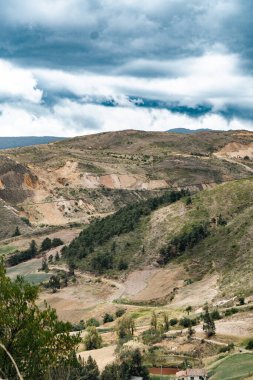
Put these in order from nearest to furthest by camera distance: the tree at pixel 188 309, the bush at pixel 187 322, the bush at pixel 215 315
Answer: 1. the bush at pixel 187 322
2. the bush at pixel 215 315
3. the tree at pixel 188 309

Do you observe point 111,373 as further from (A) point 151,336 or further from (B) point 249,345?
(A) point 151,336

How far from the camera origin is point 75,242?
445ft

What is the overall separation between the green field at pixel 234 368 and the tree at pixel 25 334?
2702 cm

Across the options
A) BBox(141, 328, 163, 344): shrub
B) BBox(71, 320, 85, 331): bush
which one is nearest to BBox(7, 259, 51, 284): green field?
BBox(71, 320, 85, 331): bush

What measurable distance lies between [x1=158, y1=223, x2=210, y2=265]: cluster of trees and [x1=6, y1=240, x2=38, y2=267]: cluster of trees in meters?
35.3

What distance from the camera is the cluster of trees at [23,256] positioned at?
132000mm

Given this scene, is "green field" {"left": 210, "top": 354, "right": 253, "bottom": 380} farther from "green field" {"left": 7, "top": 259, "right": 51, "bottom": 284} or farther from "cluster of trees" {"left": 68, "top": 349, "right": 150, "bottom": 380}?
"green field" {"left": 7, "top": 259, "right": 51, "bottom": 284}

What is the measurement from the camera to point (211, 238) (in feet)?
383

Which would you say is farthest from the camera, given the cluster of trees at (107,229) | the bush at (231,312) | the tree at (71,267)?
the cluster of trees at (107,229)

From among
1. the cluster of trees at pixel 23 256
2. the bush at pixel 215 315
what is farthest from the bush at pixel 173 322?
the cluster of trees at pixel 23 256

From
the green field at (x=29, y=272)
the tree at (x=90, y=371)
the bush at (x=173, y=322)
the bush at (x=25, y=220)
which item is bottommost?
the bush at (x=173, y=322)

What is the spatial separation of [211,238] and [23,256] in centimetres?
4562

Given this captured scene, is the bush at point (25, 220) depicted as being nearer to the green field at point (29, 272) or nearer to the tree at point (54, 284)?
the green field at point (29, 272)

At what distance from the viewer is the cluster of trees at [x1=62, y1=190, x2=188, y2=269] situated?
419ft
